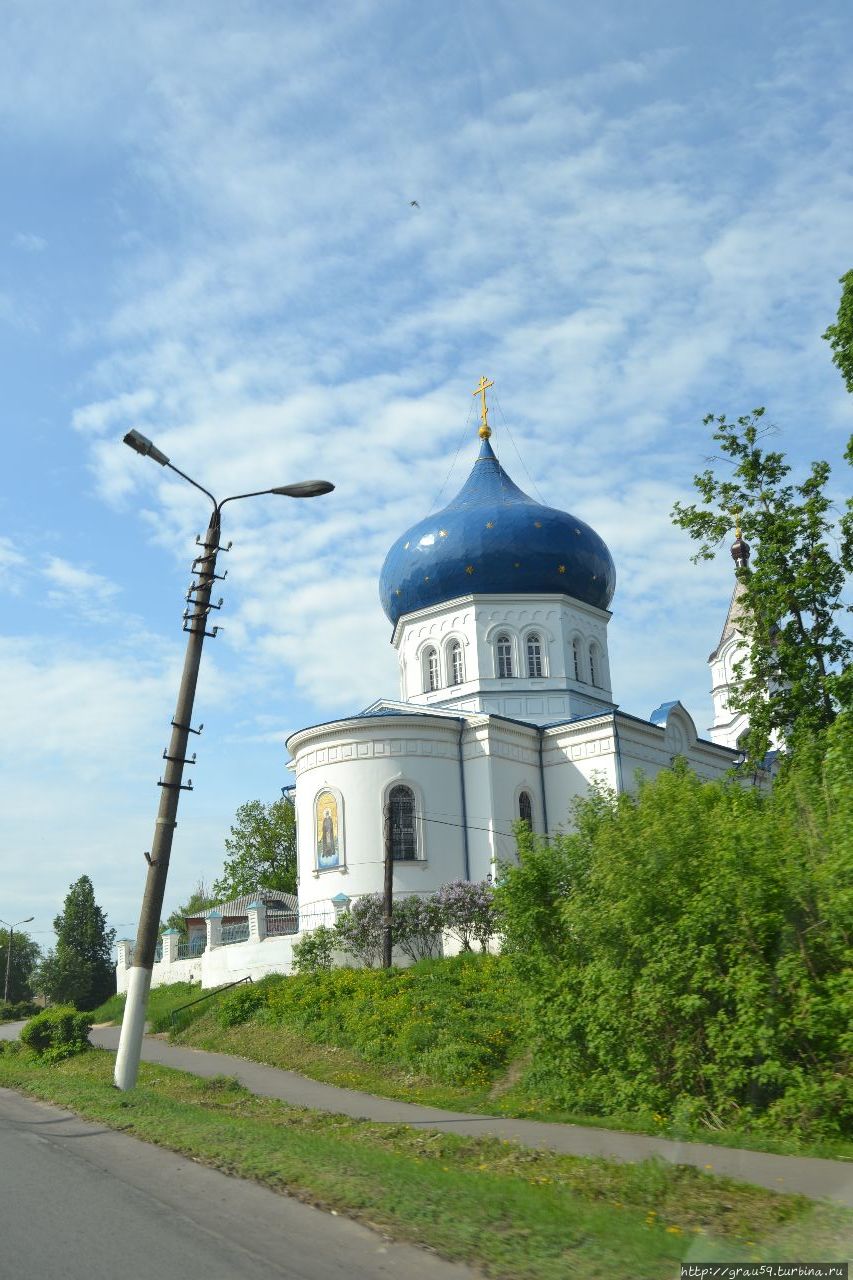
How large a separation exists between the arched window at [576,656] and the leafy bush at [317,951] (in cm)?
1148

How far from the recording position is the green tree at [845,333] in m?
17.4

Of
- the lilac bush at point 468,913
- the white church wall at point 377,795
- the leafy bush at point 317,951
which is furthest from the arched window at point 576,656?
the leafy bush at point 317,951

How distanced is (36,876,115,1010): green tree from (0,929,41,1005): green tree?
89.2 ft

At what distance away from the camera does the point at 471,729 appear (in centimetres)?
2953

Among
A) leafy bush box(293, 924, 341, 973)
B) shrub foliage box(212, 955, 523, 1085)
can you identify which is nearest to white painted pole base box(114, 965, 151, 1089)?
shrub foliage box(212, 955, 523, 1085)

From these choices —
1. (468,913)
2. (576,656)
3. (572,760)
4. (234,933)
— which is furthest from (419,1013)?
(576,656)

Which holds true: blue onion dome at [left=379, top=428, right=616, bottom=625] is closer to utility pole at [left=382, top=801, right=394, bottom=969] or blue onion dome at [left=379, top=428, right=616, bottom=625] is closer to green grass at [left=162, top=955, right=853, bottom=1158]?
utility pole at [left=382, top=801, right=394, bottom=969]

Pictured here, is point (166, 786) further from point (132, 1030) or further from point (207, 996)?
point (207, 996)

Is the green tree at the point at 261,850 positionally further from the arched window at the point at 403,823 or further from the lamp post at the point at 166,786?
the lamp post at the point at 166,786

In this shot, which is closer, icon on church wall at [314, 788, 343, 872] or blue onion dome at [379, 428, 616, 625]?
icon on church wall at [314, 788, 343, 872]

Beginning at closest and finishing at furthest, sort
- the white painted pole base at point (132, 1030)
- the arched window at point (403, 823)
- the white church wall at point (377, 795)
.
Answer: the white painted pole base at point (132, 1030)
the white church wall at point (377, 795)
the arched window at point (403, 823)

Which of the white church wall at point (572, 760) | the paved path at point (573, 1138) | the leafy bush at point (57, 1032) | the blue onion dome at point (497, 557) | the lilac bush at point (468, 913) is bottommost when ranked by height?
the paved path at point (573, 1138)

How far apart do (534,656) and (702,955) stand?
21.7 meters

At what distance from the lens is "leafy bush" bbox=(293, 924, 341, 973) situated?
2538cm
